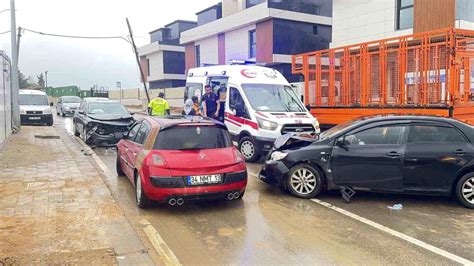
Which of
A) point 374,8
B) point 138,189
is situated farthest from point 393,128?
point 374,8

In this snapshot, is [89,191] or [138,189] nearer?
[138,189]

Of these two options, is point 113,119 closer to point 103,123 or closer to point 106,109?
point 103,123

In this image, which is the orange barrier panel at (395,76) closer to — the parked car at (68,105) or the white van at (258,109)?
the white van at (258,109)

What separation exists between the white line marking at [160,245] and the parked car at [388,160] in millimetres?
2595

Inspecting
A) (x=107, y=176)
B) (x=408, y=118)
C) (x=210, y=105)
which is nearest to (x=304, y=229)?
(x=408, y=118)

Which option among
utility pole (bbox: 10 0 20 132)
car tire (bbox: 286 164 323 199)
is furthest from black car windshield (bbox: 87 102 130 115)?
car tire (bbox: 286 164 323 199)

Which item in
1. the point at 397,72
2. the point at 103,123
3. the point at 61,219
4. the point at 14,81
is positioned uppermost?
the point at 14,81

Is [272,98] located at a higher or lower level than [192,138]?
higher

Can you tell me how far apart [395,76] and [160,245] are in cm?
857

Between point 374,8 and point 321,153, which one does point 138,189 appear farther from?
point 374,8

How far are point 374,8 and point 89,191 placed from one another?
1661 cm

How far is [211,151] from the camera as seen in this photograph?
644 centimetres

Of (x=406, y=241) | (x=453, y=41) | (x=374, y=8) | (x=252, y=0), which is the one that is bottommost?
(x=406, y=241)

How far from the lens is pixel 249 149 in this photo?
10734 millimetres
